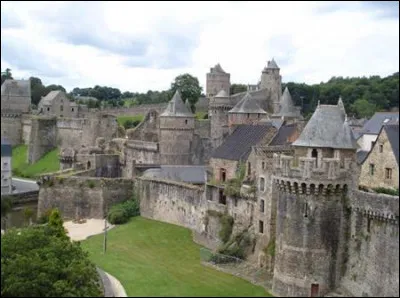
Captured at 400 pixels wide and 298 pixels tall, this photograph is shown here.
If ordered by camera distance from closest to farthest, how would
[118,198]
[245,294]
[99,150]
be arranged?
[245,294], [118,198], [99,150]

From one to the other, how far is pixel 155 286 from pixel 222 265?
29.1 ft

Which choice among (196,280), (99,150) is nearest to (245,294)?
(196,280)

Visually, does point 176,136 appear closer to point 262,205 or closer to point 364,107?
point 364,107

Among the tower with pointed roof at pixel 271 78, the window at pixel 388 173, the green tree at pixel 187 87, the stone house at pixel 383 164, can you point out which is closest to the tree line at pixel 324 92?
the green tree at pixel 187 87

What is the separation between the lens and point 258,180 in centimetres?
3738

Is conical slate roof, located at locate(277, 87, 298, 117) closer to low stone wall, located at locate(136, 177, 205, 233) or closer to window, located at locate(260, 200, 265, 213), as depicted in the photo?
low stone wall, located at locate(136, 177, 205, 233)

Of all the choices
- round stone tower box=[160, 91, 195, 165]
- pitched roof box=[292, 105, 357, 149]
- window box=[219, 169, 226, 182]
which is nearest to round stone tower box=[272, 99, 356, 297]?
pitched roof box=[292, 105, 357, 149]

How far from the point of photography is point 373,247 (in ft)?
92.6

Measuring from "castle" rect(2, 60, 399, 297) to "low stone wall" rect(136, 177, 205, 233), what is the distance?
8 centimetres

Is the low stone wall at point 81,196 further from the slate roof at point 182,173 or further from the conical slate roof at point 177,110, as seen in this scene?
the conical slate roof at point 177,110

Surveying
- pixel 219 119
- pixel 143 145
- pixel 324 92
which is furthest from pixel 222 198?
pixel 324 92

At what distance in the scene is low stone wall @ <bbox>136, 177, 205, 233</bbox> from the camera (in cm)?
4572

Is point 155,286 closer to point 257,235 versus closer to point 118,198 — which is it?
point 257,235

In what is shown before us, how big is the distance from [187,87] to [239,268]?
68.5m
